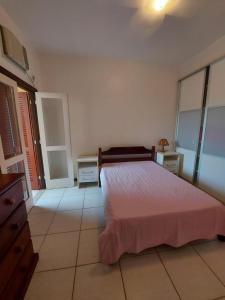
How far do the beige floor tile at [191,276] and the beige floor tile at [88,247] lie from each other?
2.33 ft

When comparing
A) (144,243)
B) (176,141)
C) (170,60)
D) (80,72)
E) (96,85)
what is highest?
(170,60)

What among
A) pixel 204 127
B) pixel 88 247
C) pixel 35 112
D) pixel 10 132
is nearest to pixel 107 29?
pixel 35 112

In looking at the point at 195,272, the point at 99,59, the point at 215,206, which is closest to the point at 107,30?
the point at 99,59

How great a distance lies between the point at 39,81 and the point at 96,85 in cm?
116

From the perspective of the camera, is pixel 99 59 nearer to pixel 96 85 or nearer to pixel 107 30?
pixel 96 85

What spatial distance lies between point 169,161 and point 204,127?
3.41 feet

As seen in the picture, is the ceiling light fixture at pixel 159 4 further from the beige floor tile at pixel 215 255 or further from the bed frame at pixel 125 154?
the beige floor tile at pixel 215 255

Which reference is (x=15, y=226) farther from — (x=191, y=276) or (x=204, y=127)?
(x=204, y=127)

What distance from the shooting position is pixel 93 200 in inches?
104

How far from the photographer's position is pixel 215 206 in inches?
60.3

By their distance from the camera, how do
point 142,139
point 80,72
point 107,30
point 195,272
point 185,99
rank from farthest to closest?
point 142,139, point 185,99, point 80,72, point 107,30, point 195,272

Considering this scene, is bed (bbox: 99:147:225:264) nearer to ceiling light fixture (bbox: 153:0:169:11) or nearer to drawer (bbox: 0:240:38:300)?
drawer (bbox: 0:240:38:300)

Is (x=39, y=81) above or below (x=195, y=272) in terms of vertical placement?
above

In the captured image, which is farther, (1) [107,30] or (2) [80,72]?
(2) [80,72]
